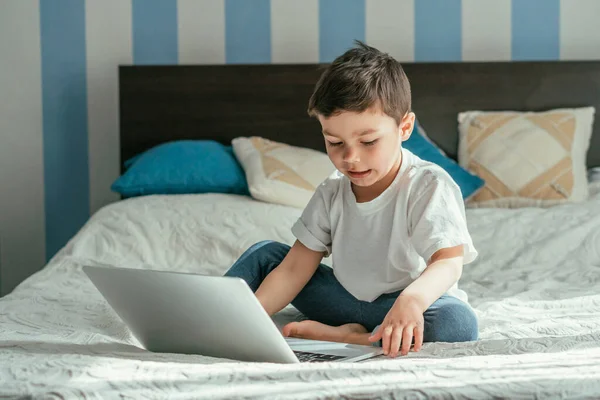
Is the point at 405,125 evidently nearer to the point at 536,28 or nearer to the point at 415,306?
the point at 415,306

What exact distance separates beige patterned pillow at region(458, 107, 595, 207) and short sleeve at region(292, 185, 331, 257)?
4.15 ft

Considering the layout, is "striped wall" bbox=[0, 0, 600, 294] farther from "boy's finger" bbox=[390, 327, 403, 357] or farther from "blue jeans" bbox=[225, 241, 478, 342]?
"boy's finger" bbox=[390, 327, 403, 357]

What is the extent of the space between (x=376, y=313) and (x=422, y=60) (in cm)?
191

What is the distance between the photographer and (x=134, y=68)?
3.15 meters

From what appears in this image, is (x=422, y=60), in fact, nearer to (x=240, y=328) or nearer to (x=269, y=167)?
(x=269, y=167)

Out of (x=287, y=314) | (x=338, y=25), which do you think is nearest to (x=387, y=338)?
(x=287, y=314)

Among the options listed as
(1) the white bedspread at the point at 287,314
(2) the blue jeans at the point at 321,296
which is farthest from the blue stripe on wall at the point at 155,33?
(2) the blue jeans at the point at 321,296

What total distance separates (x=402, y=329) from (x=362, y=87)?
46cm

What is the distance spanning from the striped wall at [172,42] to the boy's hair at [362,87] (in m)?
1.78

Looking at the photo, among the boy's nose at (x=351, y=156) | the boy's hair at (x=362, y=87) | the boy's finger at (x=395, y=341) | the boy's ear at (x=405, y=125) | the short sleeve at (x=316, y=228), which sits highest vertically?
the boy's hair at (x=362, y=87)

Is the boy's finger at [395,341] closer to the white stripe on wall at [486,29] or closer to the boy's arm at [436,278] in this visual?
the boy's arm at [436,278]

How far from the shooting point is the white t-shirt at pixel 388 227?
1.49m

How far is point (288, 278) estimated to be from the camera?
1.67 meters

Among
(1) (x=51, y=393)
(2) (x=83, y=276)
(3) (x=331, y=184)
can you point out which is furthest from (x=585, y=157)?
(1) (x=51, y=393)
